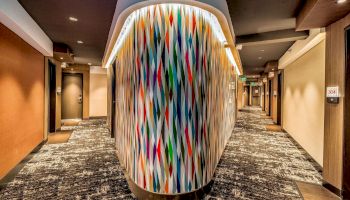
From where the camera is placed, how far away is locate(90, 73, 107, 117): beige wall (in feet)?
33.8

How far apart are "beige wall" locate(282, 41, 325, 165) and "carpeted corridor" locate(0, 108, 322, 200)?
429 millimetres

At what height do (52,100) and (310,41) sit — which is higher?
(310,41)

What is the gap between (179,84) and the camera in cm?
235

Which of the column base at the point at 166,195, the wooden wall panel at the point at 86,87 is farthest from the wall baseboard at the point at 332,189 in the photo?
the wooden wall panel at the point at 86,87

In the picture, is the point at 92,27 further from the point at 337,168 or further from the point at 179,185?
the point at 337,168

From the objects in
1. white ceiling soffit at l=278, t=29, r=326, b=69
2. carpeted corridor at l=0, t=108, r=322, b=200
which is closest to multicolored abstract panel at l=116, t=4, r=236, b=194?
carpeted corridor at l=0, t=108, r=322, b=200

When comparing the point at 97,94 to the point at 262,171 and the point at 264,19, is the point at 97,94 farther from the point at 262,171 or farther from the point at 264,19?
the point at 262,171

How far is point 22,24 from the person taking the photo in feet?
10.5

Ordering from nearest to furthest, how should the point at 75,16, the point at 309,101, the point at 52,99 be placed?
the point at 75,16
the point at 309,101
the point at 52,99

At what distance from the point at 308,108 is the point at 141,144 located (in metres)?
4.58

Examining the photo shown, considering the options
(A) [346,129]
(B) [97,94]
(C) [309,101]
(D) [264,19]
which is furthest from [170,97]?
(B) [97,94]

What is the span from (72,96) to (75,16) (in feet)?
23.2

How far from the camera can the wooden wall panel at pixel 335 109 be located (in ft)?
8.47

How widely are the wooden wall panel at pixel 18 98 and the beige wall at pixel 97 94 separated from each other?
551cm
